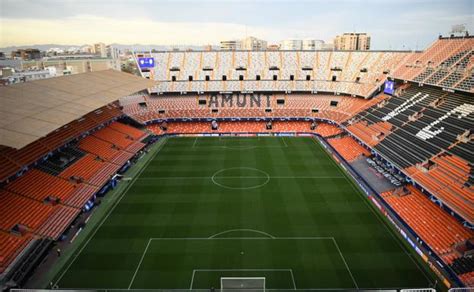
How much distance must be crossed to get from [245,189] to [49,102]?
16.6 meters

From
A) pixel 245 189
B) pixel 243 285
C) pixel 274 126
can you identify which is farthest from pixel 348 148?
pixel 243 285

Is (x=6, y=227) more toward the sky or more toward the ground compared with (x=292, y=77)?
more toward the ground

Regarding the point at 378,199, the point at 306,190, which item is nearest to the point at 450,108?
the point at 378,199

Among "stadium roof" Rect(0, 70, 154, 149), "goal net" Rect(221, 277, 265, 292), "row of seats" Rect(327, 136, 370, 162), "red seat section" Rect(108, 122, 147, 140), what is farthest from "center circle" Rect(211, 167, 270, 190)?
"red seat section" Rect(108, 122, 147, 140)

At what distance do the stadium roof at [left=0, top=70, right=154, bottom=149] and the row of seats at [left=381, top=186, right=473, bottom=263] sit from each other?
23517 millimetres

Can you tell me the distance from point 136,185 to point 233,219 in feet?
35.1

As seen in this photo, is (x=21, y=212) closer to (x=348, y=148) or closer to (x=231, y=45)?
(x=348, y=148)

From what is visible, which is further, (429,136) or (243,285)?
(429,136)

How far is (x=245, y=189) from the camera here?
28.5 meters

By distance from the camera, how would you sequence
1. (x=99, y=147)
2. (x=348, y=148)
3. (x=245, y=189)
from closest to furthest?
(x=245, y=189) < (x=99, y=147) < (x=348, y=148)

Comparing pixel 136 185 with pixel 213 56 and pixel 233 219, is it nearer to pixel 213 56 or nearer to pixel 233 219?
pixel 233 219

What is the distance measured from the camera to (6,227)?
19656 mm

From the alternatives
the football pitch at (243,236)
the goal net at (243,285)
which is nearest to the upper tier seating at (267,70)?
the football pitch at (243,236)

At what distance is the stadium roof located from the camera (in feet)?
62.8
